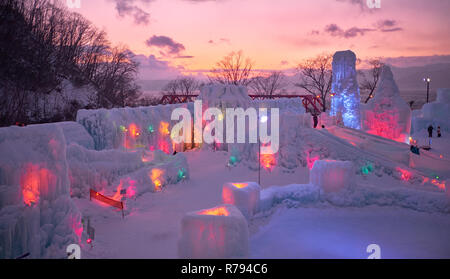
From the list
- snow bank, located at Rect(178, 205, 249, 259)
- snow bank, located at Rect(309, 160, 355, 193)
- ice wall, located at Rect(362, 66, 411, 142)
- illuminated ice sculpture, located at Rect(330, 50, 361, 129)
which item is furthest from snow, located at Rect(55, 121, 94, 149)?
ice wall, located at Rect(362, 66, 411, 142)

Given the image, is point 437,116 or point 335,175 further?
point 437,116

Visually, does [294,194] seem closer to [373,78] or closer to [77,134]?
[77,134]

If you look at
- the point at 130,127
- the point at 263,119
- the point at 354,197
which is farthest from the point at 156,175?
the point at 354,197

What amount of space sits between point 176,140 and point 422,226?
14.6 m

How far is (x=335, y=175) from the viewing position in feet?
36.3

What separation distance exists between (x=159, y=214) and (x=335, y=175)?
6.26 metres

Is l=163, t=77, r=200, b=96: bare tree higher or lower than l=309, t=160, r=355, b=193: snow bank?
higher

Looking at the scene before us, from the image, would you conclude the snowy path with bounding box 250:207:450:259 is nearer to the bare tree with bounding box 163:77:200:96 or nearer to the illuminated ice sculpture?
the illuminated ice sculpture

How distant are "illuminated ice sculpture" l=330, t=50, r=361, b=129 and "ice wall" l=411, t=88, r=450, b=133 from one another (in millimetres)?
8699

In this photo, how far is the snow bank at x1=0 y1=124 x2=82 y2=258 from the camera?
20.9 ft

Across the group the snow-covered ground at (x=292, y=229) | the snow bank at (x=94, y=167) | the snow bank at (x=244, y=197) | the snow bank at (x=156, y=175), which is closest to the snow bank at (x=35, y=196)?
the snow-covered ground at (x=292, y=229)

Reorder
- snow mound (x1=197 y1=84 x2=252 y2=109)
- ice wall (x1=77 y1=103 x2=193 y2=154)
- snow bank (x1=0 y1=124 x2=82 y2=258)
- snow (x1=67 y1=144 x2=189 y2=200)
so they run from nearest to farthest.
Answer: snow bank (x1=0 y1=124 x2=82 y2=258) → snow (x1=67 y1=144 x2=189 y2=200) → ice wall (x1=77 y1=103 x2=193 y2=154) → snow mound (x1=197 y1=84 x2=252 y2=109)

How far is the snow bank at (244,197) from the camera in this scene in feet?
32.2
